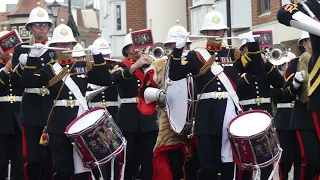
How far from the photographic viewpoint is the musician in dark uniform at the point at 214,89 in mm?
9320

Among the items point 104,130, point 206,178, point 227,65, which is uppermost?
point 227,65

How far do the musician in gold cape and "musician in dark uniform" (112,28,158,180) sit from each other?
0.55 m

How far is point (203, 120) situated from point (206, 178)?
0.63 meters

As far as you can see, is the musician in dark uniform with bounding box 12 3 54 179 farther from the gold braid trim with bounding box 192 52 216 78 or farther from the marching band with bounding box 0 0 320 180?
the gold braid trim with bounding box 192 52 216 78

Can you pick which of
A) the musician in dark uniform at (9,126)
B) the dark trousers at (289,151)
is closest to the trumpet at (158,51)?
the musician in dark uniform at (9,126)

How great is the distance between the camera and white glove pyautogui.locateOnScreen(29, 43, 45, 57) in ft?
32.2

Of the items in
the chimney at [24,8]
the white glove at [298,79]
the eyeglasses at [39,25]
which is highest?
the chimney at [24,8]

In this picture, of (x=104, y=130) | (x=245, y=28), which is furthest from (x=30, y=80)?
(x=245, y=28)

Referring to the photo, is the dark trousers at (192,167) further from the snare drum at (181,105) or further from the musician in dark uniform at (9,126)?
the musician in dark uniform at (9,126)

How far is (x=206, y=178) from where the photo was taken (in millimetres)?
9453

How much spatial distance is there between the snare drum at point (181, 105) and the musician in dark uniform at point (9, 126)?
2.29 m

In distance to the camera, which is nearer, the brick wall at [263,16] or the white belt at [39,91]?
the white belt at [39,91]

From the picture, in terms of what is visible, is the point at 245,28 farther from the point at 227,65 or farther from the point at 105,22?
the point at 105,22

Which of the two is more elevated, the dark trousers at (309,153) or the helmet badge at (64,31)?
the helmet badge at (64,31)
